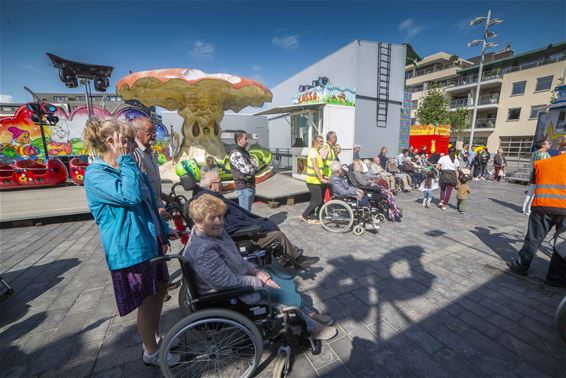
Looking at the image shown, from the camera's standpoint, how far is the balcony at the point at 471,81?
25750mm

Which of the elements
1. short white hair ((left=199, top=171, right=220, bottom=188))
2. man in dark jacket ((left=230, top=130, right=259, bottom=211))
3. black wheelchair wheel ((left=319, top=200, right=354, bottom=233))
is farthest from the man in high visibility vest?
short white hair ((left=199, top=171, right=220, bottom=188))

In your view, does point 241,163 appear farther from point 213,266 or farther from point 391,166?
point 391,166

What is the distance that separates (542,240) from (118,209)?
4247mm

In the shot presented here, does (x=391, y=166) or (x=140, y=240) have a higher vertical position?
(x=140, y=240)

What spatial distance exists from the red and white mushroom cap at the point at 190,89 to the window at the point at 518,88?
3003 cm

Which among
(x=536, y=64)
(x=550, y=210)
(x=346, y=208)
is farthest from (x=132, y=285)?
(x=536, y=64)

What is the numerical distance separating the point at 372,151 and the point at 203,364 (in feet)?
41.0

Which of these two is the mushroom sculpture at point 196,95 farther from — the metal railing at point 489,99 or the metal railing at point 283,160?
the metal railing at point 489,99

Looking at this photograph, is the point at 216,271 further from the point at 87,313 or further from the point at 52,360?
the point at 87,313

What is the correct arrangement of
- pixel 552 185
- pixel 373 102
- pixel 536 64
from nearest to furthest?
1. pixel 552 185
2. pixel 373 102
3. pixel 536 64

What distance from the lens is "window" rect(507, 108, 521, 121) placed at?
24.2 metres

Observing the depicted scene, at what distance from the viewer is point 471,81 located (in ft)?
93.4

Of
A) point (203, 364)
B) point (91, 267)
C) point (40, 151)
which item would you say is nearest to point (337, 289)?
point (203, 364)

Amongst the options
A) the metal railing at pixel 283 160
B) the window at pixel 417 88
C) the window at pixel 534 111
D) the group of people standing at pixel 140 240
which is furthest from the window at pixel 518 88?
the group of people standing at pixel 140 240
